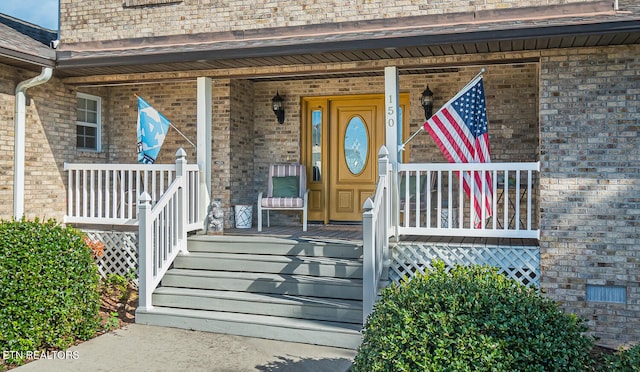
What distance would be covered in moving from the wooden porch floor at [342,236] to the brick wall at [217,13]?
289 cm

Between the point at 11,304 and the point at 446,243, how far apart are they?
15.8 feet

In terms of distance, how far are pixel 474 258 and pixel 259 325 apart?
8.88ft

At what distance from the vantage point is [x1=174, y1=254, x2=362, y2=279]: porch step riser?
6.88 metres

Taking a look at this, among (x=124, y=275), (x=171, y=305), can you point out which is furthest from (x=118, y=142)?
(x=171, y=305)

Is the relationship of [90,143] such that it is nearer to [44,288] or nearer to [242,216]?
[242,216]

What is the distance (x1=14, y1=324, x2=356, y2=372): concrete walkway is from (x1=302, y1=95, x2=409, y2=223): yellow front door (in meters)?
3.89

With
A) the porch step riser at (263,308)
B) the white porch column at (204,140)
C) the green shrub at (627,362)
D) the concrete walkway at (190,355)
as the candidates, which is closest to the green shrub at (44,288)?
the concrete walkway at (190,355)

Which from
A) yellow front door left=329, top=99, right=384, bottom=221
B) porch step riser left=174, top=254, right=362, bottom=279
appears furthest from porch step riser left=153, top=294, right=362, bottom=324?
yellow front door left=329, top=99, right=384, bottom=221

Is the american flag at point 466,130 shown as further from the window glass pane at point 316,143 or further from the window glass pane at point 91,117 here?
the window glass pane at point 91,117

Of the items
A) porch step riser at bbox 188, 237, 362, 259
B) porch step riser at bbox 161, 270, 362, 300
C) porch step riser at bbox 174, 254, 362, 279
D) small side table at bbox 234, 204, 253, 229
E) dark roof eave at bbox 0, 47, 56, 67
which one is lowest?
porch step riser at bbox 161, 270, 362, 300

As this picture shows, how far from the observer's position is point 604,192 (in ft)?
21.5

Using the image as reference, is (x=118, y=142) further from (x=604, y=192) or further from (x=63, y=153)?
(x=604, y=192)

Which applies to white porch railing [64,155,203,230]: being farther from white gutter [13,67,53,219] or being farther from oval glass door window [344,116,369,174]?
oval glass door window [344,116,369,174]

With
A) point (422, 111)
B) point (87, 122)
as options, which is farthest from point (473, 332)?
point (87, 122)
